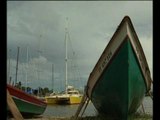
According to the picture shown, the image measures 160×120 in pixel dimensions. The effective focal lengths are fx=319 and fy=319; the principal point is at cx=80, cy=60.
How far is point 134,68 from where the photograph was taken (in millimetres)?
10484

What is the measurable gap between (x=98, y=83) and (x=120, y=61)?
1471mm

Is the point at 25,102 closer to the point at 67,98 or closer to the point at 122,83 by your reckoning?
the point at 122,83

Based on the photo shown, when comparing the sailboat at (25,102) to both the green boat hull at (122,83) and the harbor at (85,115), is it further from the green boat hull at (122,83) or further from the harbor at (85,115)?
the green boat hull at (122,83)

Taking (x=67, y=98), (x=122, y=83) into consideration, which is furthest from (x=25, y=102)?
(x=67, y=98)

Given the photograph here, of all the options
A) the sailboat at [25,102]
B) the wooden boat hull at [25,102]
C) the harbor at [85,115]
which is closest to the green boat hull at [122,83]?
the harbor at [85,115]

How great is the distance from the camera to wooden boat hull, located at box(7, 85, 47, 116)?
14248 mm

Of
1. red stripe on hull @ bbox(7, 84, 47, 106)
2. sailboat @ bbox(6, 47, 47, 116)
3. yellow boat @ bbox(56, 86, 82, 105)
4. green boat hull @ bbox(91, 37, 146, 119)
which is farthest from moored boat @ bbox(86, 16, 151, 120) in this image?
yellow boat @ bbox(56, 86, 82, 105)

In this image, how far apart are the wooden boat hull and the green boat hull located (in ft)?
15.0

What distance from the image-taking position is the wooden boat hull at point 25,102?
46.7 feet

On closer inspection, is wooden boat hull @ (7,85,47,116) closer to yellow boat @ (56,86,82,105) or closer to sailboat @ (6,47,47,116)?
sailboat @ (6,47,47,116)

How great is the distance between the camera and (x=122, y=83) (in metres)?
10.3
